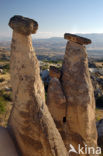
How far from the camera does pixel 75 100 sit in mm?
3811

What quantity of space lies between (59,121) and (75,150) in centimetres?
70

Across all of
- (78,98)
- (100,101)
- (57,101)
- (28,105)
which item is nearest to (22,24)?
(28,105)

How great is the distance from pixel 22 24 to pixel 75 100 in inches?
77.9

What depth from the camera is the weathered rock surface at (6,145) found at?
2.72 meters

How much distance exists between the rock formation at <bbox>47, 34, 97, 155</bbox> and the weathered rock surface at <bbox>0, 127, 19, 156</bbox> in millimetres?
1308

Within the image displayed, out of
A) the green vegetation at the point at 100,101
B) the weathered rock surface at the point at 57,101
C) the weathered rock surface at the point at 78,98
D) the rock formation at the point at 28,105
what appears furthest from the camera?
the green vegetation at the point at 100,101

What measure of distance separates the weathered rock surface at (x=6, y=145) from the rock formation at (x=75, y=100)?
51.5 inches

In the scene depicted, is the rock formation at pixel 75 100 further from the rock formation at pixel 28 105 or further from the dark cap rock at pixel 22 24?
the dark cap rock at pixel 22 24

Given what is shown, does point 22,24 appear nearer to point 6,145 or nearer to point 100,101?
point 6,145

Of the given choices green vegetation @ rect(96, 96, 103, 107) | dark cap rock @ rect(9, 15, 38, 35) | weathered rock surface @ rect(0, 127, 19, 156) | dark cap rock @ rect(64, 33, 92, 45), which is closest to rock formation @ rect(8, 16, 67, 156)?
dark cap rock @ rect(9, 15, 38, 35)

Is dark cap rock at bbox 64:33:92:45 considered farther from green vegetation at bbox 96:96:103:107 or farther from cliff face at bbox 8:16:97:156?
green vegetation at bbox 96:96:103:107

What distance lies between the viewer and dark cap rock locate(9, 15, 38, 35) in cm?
280

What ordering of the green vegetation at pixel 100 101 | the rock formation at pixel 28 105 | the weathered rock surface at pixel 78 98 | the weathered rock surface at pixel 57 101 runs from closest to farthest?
1. the rock formation at pixel 28 105
2. the weathered rock surface at pixel 78 98
3. the weathered rock surface at pixel 57 101
4. the green vegetation at pixel 100 101

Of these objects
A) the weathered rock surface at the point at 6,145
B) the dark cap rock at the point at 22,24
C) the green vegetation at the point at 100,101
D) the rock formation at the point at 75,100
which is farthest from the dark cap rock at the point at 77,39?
the green vegetation at the point at 100,101
